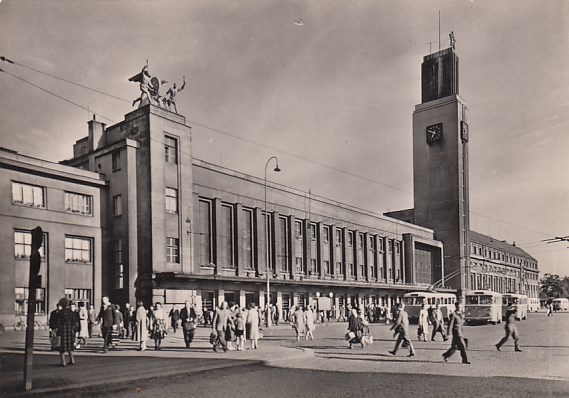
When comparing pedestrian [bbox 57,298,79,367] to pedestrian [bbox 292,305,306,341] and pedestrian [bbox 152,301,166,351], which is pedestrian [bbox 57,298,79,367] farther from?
pedestrian [bbox 292,305,306,341]

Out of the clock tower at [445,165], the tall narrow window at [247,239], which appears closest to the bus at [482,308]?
the tall narrow window at [247,239]

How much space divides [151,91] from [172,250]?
1072 centimetres

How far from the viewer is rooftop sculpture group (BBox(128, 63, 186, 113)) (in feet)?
115

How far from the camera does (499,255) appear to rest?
3846 inches

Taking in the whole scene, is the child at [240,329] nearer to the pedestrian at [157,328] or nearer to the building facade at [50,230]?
the pedestrian at [157,328]

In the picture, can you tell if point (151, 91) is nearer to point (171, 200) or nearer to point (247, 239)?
point (171, 200)

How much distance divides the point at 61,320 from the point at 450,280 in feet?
230

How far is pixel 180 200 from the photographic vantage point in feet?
115

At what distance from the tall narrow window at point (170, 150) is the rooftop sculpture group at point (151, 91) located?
253cm

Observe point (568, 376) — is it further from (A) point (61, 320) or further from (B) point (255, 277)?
(B) point (255, 277)

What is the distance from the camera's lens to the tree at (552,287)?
293 ft

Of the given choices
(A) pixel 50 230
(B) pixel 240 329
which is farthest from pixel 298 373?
(A) pixel 50 230

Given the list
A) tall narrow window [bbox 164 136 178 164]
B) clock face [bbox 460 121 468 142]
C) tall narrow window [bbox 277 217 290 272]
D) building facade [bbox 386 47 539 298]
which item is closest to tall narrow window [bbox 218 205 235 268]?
tall narrow window [bbox 277 217 290 272]

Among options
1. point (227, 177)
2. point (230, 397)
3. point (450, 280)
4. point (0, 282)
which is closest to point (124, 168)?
point (227, 177)
